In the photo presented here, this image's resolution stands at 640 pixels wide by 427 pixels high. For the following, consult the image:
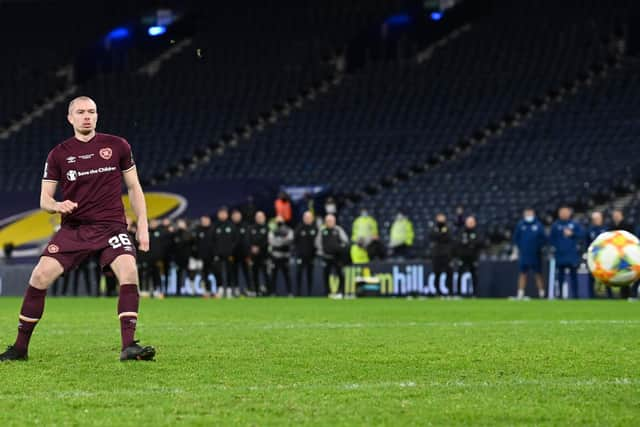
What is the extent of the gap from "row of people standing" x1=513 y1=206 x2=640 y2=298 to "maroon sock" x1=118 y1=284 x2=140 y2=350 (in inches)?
632

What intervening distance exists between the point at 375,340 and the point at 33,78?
116 ft

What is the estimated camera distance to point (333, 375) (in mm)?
8383

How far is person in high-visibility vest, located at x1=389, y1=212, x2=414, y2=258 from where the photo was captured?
29203mm

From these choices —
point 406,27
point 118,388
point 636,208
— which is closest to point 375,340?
point 118,388

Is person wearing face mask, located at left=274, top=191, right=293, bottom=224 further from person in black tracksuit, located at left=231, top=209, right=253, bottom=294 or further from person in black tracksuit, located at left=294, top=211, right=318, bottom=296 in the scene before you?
person in black tracksuit, located at left=294, top=211, right=318, bottom=296

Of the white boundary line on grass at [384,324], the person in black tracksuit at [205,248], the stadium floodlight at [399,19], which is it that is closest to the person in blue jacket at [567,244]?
the person in black tracksuit at [205,248]

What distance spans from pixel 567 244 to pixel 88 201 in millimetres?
16323

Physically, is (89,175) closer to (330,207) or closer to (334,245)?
(334,245)

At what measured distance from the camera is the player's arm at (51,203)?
9.14 m

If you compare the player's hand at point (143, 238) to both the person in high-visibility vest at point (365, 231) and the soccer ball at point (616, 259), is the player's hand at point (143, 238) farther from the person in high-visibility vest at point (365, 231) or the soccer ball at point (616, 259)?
the person in high-visibility vest at point (365, 231)

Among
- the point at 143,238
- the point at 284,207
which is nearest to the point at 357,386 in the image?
the point at 143,238

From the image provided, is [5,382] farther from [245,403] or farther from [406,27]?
[406,27]

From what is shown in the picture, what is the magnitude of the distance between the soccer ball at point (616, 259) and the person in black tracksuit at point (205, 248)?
15.3 m

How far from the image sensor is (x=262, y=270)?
2784cm
